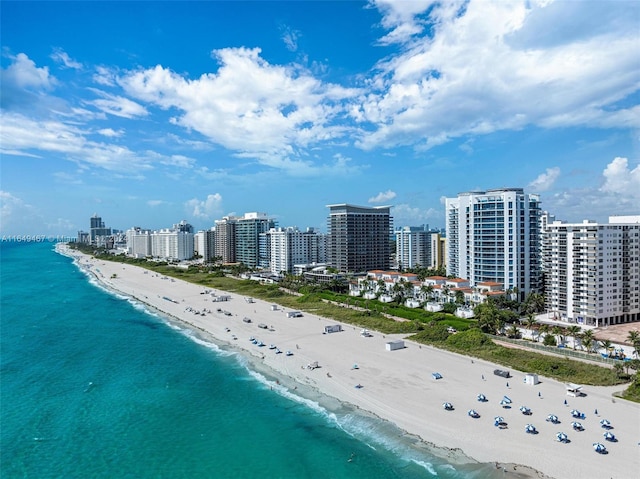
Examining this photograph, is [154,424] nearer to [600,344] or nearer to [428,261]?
[600,344]

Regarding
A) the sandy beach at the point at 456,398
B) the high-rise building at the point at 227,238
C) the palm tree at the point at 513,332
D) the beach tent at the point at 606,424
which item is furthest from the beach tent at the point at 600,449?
the high-rise building at the point at 227,238

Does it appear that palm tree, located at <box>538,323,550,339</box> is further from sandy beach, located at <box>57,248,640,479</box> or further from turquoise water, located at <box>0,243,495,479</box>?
turquoise water, located at <box>0,243,495,479</box>

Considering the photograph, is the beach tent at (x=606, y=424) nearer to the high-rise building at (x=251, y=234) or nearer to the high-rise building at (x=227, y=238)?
the high-rise building at (x=251, y=234)

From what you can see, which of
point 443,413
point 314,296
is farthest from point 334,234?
point 443,413

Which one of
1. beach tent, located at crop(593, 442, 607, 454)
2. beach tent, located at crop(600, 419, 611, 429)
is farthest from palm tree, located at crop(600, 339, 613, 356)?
beach tent, located at crop(593, 442, 607, 454)

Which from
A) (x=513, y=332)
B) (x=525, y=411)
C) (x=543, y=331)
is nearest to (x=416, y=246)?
(x=513, y=332)
